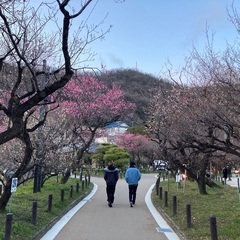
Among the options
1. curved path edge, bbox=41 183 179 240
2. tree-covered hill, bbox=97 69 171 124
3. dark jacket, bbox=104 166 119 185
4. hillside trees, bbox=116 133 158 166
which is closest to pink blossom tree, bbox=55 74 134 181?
tree-covered hill, bbox=97 69 171 124

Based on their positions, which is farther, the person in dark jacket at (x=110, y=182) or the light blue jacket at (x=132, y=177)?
the light blue jacket at (x=132, y=177)

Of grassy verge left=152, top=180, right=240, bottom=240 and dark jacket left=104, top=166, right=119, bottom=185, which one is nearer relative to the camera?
grassy verge left=152, top=180, right=240, bottom=240

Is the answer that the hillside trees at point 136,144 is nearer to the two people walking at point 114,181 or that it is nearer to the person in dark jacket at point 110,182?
the two people walking at point 114,181

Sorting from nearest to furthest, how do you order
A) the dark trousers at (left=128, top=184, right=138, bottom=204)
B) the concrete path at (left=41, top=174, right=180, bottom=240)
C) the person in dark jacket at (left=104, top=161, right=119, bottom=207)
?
the concrete path at (left=41, top=174, right=180, bottom=240)
the person in dark jacket at (left=104, top=161, right=119, bottom=207)
the dark trousers at (left=128, top=184, right=138, bottom=204)

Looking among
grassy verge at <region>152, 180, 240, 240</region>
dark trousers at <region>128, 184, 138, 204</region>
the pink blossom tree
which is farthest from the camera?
the pink blossom tree

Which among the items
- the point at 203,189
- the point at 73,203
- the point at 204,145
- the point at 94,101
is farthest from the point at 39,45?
the point at 94,101

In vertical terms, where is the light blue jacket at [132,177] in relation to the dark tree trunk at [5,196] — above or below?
above

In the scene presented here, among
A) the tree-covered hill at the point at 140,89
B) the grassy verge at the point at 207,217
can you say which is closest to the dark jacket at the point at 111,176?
the grassy verge at the point at 207,217

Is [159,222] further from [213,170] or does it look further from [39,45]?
[213,170]

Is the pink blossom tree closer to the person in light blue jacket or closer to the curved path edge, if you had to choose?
the person in light blue jacket

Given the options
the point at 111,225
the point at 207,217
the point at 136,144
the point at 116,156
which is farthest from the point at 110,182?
the point at 136,144

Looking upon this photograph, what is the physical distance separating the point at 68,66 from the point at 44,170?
34.2 feet

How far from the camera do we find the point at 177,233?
9219 millimetres

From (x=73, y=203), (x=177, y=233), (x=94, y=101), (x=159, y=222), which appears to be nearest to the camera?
(x=177, y=233)
